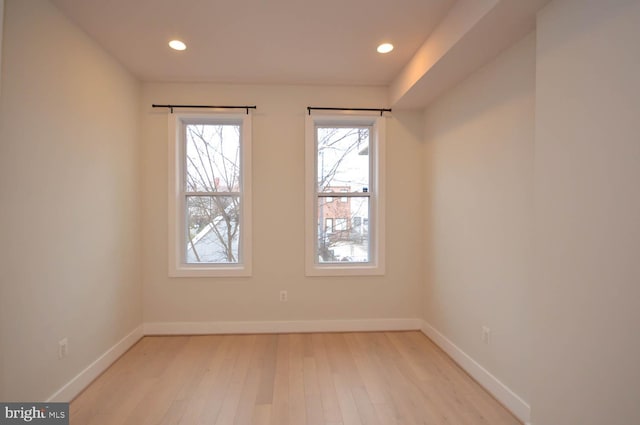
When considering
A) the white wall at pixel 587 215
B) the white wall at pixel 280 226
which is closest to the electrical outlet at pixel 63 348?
the white wall at pixel 280 226

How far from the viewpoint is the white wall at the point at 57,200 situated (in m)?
1.65

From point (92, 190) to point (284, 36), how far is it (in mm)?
1939

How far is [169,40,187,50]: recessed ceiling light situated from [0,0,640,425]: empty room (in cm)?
1

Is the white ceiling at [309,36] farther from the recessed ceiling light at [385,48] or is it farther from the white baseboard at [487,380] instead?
the white baseboard at [487,380]

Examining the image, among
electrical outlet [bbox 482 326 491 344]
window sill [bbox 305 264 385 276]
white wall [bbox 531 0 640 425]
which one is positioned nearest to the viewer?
white wall [bbox 531 0 640 425]

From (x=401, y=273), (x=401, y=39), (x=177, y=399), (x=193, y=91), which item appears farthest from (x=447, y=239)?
(x=193, y=91)

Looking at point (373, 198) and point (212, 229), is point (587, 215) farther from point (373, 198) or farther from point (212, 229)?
point (212, 229)

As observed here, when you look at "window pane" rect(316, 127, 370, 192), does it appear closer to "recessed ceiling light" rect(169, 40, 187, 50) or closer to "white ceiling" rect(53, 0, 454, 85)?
"white ceiling" rect(53, 0, 454, 85)

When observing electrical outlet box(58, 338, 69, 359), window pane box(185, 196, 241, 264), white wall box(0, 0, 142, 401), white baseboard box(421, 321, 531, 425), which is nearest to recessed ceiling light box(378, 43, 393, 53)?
window pane box(185, 196, 241, 264)

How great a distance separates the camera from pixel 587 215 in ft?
4.40

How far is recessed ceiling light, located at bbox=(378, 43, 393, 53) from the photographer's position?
247 cm

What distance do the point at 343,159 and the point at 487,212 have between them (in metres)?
1.66

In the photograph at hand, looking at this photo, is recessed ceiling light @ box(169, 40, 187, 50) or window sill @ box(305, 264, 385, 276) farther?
window sill @ box(305, 264, 385, 276)

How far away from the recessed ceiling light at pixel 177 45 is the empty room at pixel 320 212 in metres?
0.01
